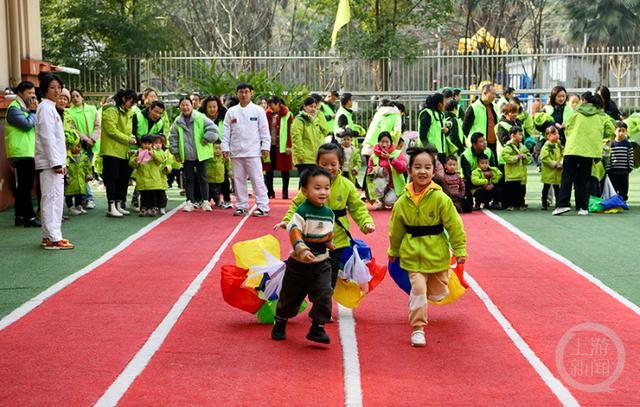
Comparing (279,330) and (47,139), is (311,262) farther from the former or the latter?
(47,139)

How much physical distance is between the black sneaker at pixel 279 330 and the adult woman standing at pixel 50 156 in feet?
17.6

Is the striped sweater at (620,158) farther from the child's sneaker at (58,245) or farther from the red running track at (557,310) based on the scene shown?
the child's sneaker at (58,245)

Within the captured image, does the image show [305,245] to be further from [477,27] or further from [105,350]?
[477,27]

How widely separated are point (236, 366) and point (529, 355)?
215cm

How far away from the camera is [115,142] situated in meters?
17.0

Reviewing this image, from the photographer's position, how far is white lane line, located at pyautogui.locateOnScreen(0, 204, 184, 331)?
9.13 meters

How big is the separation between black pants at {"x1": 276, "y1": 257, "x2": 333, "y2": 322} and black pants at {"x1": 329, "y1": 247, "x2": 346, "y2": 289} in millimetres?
712

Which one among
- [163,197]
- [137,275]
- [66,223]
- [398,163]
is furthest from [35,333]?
[398,163]

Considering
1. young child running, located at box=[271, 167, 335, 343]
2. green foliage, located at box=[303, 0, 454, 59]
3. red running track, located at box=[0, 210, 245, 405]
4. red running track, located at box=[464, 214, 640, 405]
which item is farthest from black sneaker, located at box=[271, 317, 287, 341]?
green foliage, located at box=[303, 0, 454, 59]

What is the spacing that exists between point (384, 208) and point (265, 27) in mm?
28016

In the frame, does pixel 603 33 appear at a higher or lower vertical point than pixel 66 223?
higher

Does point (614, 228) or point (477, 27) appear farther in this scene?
point (477, 27)

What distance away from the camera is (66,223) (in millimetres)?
16109

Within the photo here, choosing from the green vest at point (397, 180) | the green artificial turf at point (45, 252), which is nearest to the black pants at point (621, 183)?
the green vest at point (397, 180)
